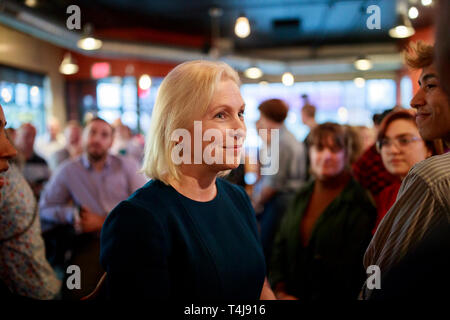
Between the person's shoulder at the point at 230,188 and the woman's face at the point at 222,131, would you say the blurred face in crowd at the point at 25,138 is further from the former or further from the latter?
the woman's face at the point at 222,131

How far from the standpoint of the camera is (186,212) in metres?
0.94

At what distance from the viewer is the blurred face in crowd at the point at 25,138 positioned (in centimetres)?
379

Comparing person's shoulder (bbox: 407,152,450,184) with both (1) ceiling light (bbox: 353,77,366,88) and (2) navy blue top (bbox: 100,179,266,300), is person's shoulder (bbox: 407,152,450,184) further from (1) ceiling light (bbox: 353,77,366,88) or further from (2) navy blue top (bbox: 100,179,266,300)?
(1) ceiling light (bbox: 353,77,366,88)

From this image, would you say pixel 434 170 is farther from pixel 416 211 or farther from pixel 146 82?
pixel 146 82

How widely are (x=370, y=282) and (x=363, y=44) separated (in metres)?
11.5

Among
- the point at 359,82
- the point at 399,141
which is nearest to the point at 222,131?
the point at 399,141

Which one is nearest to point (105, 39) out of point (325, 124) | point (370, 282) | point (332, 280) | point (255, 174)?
point (255, 174)

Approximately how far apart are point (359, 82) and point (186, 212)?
39.4ft

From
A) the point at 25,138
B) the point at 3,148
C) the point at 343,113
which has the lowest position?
the point at 3,148

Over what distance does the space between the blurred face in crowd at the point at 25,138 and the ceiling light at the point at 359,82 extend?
33.1ft

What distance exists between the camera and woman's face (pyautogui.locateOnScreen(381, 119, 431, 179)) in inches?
59.1
